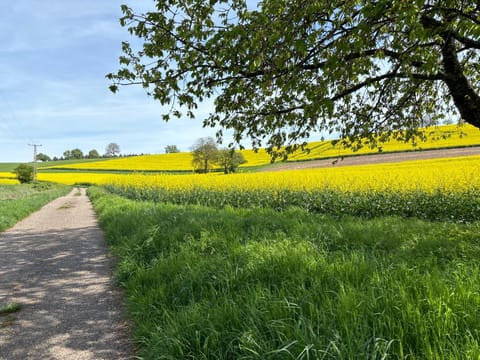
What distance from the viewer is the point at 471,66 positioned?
6254 millimetres

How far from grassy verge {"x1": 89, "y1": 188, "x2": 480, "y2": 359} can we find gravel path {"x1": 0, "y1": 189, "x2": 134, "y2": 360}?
0.33 metres

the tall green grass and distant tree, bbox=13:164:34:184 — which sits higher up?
distant tree, bbox=13:164:34:184

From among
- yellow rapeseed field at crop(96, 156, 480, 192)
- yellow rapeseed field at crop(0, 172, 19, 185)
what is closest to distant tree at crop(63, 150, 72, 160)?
yellow rapeseed field at crop(0, 172, 19, 185)

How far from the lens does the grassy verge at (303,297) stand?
2.11 metres

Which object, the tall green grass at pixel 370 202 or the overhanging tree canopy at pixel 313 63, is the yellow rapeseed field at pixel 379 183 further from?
the overhanging tree canopy at pixel 313 63

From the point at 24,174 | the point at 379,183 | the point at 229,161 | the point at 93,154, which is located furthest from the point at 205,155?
the point at 93,154

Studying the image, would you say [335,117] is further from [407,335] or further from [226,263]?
[407,335]

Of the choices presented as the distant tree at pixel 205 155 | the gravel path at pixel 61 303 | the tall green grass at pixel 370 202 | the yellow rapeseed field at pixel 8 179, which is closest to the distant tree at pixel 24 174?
the yellow rapeseed field at pixel 8 179

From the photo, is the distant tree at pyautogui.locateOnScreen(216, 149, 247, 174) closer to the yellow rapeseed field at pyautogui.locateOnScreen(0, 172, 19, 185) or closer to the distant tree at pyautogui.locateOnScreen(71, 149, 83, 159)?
the yellow rapeseed field at pyautogui.locateOnScreen(0, 172, 19, 185)

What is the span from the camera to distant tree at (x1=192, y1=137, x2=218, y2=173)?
51344mm

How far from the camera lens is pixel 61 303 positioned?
424 centimetres

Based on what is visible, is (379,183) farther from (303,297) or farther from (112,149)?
(112,149)

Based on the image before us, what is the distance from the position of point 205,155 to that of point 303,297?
4937cm

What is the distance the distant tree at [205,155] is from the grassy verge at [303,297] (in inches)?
1804
